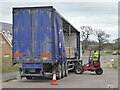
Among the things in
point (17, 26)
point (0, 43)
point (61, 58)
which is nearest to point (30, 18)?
point (17, 26)

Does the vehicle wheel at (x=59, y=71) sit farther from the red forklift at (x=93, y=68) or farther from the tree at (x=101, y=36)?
the tree at (x=101, y=36)

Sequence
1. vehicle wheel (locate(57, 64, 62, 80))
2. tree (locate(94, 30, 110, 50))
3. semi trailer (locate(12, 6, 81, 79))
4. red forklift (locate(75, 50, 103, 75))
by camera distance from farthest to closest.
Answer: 1. tree (locate(94, 30, 110, 50))
2. red forklift (locate(75, 50, 103, 75))
3. vehicle wheel (locate(57, 64, 62, 80))
4. semi trailer (locate(12, 6, 81, 79))

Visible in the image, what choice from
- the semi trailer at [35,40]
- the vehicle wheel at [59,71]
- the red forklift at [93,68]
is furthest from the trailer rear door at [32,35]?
the red forklift at [93,68]

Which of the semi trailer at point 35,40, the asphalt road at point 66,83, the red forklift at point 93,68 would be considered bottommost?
the asphalt road at point 66,83

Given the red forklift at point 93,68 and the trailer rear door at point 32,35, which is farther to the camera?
→ the red forklift at point 93,68

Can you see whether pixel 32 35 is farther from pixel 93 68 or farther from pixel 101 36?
pixel 101 36

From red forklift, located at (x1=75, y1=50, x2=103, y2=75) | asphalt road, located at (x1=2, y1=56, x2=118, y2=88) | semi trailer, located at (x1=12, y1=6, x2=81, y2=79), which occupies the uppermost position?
semi trailer, located at (x1=12, y1=6, x2=81, y2=79)

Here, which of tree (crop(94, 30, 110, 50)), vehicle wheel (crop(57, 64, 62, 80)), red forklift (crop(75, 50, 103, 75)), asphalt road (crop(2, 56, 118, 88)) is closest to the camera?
asphalt road (crop(2, 56, 118, 88))

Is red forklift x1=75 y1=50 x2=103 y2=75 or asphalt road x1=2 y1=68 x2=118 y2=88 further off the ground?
red forklift x1=75 y1=50 x2=103 y2=75

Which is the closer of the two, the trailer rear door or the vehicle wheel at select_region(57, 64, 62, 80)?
the trailer rear door

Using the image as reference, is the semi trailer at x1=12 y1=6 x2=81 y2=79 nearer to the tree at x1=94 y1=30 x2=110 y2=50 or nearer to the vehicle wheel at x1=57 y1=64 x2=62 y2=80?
the vehicle wheel at x1=57 y1=64 x2=62 y2=80

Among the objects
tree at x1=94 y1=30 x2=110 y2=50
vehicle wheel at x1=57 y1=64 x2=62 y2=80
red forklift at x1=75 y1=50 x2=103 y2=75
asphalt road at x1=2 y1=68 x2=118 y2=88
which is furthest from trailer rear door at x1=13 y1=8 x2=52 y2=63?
tree at x1=94 y1=30 x2=110 y2=50

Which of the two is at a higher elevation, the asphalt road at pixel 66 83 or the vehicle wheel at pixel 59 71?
the vehicle wheel at pixel 59 71

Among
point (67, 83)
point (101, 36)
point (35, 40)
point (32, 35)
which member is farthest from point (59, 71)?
point (101, 36)
